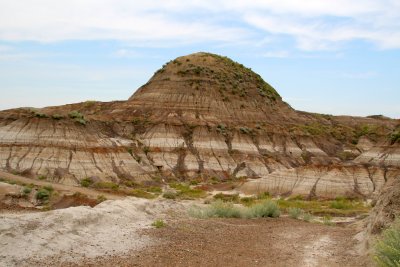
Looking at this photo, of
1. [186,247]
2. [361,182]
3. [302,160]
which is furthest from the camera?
[302,160]

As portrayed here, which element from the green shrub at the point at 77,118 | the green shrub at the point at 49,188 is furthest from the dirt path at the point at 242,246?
the green shrub at the point at 77,118

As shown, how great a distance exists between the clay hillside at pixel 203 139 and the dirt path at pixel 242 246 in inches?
1383

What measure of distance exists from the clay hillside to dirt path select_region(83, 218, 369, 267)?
35118 millimetres

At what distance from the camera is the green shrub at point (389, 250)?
11.1 metres

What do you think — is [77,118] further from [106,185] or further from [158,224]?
[158,224]

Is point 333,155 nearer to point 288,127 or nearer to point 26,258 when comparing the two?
point 288,127

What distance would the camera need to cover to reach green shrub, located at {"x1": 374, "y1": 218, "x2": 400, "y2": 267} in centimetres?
1105

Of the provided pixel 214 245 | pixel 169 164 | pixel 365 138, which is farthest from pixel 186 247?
pixel 365 138

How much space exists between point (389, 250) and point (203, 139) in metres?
70.7

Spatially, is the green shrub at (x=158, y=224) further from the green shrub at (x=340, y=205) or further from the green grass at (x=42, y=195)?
the green shrub at (x=340, y=205)

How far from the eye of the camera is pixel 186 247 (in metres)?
15.0

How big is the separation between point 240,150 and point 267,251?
6717 centimetres

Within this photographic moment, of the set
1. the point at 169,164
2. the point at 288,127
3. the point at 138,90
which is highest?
the point at 138,90

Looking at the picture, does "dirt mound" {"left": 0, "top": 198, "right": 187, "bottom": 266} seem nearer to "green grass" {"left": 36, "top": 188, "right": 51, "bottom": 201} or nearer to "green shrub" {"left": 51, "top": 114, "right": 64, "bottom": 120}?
"green grass" {"left": 36, "top": 188, "right": 51, "bottom": 201}
